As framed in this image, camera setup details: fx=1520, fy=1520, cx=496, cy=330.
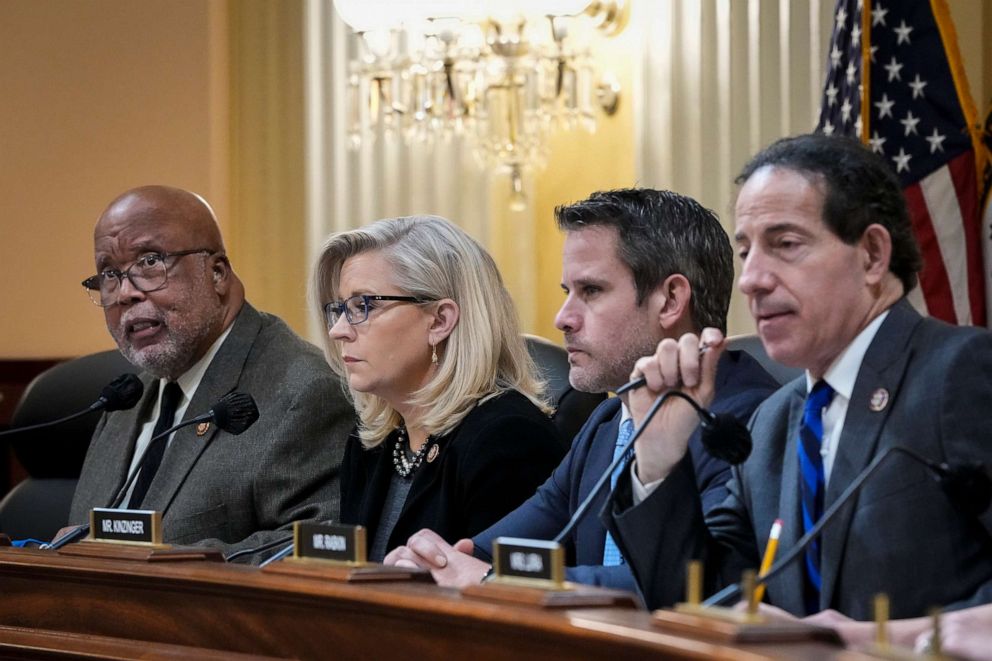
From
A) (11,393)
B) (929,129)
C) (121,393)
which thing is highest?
(929,129)

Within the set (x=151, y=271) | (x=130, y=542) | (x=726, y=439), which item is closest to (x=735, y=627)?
(x=726, y=439)

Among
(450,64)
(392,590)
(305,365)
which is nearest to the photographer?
(392,590)

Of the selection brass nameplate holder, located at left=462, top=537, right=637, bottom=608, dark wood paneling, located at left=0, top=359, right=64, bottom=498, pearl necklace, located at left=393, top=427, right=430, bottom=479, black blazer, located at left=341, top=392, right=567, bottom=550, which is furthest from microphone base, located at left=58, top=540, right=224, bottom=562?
dark wood paneling, located at left=0, top=359, right=64, bottom=498

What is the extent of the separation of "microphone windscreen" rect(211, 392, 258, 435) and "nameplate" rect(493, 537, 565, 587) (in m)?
1.09

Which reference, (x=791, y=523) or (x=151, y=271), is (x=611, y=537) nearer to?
(x=791, y=523)

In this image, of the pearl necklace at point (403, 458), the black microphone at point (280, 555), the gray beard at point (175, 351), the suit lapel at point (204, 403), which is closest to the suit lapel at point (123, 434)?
the gray beard at point (175, 351)

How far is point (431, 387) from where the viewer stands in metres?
3.15

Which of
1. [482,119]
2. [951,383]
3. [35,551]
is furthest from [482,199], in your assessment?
[951,383]

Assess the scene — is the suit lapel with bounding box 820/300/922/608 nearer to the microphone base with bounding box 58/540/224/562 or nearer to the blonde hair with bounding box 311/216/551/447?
the microphone base with bounding box 58/540/224/562

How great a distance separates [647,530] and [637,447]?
14 cm

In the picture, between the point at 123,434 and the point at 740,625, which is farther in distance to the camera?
the point at 123,434

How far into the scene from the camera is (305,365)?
3490 mm

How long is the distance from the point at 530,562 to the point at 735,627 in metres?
0.40

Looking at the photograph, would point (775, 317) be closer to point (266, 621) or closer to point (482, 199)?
point (266, 621)
